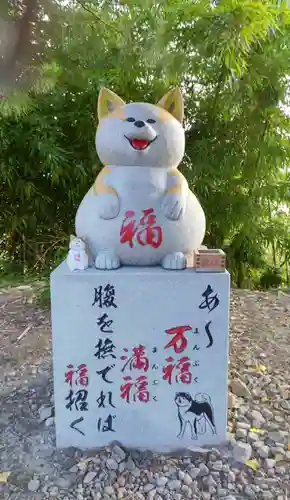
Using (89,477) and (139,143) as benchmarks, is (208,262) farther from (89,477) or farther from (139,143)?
(89,477)

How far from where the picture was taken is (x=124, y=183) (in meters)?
1.85

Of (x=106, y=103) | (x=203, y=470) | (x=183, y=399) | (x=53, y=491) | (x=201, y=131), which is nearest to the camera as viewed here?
(x=53, y=491)

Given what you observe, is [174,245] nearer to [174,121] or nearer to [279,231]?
[174,121]

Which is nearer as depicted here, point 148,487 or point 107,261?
point 148,487

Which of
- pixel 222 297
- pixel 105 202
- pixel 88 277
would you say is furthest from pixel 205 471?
pixel 105 202

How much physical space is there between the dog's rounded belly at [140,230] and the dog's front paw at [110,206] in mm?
14

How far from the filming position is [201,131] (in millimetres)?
3762

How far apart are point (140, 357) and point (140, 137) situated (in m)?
0.84

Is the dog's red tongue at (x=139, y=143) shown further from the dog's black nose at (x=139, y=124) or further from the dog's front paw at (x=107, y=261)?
the dog's front paw at (x=107, y=261)

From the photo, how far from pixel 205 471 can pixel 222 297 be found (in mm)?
643

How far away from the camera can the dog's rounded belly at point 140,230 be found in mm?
1815

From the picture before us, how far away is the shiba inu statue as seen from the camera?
1.82 m


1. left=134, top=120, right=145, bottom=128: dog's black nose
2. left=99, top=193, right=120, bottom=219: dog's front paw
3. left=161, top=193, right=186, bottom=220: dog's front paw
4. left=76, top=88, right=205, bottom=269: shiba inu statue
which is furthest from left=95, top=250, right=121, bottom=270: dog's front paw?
left=134, top=120, right=145, bottom=128: dog's black nose

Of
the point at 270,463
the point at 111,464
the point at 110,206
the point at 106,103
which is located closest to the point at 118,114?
the point at 106,103
